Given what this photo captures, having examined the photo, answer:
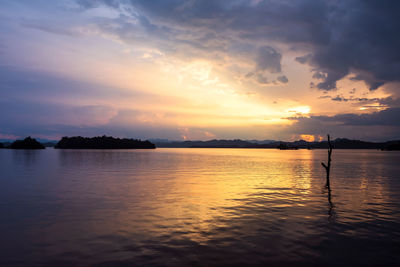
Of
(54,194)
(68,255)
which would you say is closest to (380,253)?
(68,255)

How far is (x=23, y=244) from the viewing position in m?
12.5

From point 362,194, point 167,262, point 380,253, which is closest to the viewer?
point 167,262

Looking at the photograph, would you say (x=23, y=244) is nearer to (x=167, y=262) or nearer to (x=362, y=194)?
(x=167, y=262)

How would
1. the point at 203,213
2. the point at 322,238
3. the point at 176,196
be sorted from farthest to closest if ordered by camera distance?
the point at 176,196 < the point at 203,213 < the point at 322,238

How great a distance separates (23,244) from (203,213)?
10.5m

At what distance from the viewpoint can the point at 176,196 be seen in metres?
25.7

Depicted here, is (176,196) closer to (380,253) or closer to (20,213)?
(20,213)

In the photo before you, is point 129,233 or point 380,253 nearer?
point 380,253

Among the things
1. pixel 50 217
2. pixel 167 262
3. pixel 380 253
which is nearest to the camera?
pixel 167 262

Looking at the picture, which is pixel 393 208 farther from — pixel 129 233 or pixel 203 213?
pixel 129 233

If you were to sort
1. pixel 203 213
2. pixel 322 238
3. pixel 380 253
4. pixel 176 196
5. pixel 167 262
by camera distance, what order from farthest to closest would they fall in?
1. pixel 176 196
2. pixel 203 213
3. pixel 322 238
4. pixel 380 253
5. pixel 167 262

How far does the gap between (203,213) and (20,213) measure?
12.3m

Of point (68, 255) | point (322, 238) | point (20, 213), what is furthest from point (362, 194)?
point (20, 213)

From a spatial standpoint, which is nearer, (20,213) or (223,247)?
(223,247)
